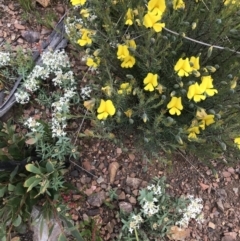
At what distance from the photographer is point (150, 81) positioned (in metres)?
2.07

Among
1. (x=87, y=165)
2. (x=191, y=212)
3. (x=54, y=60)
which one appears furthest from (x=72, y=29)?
(x=191, y=212)

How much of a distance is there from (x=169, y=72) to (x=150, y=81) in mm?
197

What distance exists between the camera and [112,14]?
8.23 feet

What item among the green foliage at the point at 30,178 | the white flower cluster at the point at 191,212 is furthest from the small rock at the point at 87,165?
the white flower cluster at the point at 191,212

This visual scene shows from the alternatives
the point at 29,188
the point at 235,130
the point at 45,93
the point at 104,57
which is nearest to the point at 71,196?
the point at 29,188

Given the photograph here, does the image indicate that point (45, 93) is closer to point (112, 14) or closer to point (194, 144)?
point (112, 14)

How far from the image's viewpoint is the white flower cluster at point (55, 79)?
7.95 feet

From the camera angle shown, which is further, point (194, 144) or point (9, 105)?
point (9, 105)

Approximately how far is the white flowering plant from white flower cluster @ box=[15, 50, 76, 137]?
0.62m

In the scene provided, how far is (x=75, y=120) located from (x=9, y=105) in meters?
0.40

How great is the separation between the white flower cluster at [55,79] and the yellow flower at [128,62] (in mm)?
436

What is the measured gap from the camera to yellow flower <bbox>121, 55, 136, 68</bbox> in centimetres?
213

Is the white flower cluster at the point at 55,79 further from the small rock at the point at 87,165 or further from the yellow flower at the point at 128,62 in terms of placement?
the yellow flower at the point at 128,62

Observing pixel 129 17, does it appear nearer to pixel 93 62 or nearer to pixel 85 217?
pixel 93 62
